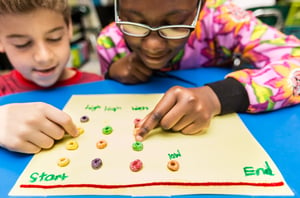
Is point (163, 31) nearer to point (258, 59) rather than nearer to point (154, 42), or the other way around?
point (154, 42)

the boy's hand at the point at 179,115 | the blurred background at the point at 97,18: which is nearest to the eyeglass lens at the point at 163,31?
the boy's hand at the point at 179,115

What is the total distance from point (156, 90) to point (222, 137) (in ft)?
0.69

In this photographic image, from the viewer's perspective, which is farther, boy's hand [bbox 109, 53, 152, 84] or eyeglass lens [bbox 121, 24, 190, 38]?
boy's hand [bbox 109, 53, 152, 84]

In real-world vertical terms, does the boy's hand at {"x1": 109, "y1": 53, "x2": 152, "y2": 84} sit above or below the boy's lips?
below

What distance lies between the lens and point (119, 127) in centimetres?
42

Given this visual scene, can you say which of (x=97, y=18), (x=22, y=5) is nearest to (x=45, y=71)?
(x=22, y=5)

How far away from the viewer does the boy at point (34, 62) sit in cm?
36

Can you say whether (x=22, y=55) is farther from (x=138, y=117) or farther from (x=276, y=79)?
(x=276, y=79)

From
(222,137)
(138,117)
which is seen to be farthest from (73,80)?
(222,137)

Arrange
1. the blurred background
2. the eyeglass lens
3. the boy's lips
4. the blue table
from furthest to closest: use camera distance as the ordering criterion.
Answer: the blurred background
the boy's lips
the eyeglass lens
the blue table

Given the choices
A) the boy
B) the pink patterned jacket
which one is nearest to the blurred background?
the pink patterned jacket

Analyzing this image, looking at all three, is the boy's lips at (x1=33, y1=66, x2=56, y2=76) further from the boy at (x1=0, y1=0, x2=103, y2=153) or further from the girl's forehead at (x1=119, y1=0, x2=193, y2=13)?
the girl's forehead at (x1=119, y1=0, x2=193, y2=13)

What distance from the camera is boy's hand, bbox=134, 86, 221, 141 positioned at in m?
0.39

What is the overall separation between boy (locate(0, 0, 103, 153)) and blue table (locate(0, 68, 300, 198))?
1.3 inches
